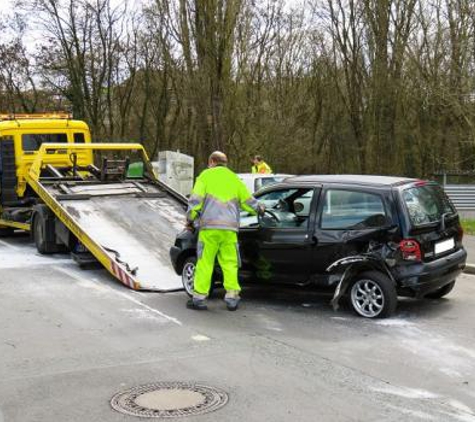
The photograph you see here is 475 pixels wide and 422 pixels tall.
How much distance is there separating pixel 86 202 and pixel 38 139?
4.00 metres

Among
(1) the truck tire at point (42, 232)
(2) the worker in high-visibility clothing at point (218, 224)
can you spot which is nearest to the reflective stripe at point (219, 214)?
(2) the worker in high-visibility clothing at point (218, 224)

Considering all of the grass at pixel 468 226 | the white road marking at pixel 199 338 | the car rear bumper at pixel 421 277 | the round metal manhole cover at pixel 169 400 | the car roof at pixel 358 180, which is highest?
the car roof at pixel 358 180

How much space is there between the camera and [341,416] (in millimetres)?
4504

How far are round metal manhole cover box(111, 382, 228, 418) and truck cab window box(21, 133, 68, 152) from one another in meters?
10.6

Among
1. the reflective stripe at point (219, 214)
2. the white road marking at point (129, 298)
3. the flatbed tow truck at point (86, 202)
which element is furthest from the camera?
the flatbed tow truck at point (86, 202)

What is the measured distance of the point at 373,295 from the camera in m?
7.39

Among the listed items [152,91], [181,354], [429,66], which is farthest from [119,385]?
[152,91]

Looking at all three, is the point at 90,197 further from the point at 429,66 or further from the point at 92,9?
the point at 92,9

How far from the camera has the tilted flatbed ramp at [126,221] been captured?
373 inches

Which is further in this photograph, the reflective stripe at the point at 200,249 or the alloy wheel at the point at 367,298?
the reflective stripe at the point at 200,249

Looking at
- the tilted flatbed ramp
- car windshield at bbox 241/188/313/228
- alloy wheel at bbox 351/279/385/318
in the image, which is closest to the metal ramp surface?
the tilted flatbed ramp

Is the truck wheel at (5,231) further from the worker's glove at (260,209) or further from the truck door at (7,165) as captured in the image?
the worker's glove at (260,209)

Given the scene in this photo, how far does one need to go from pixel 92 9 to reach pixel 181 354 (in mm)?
29343

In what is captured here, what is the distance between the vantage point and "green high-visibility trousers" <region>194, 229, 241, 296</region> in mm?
7801
